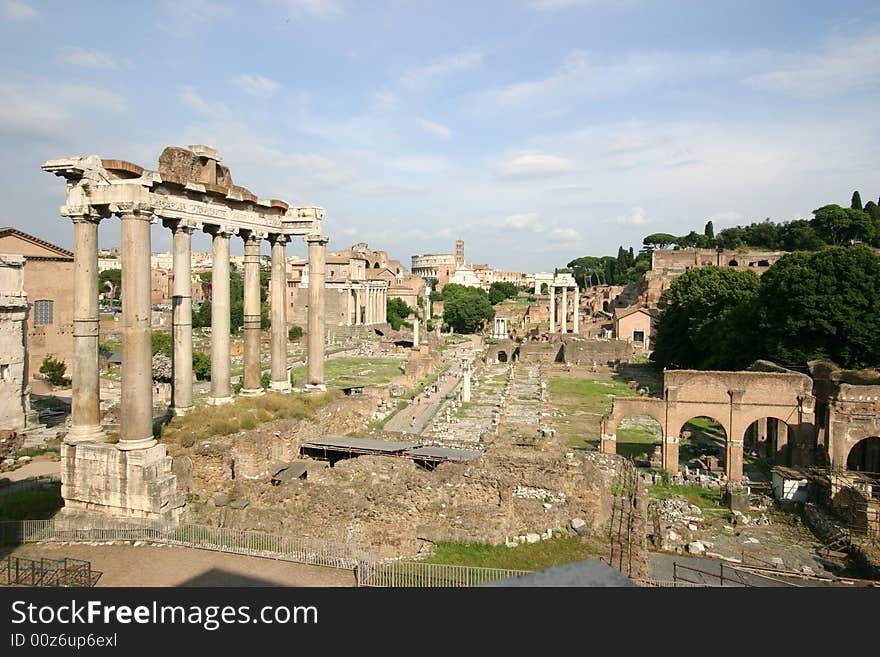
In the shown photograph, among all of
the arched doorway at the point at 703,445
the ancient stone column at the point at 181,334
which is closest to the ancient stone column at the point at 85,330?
the ancient stone column at the point at 181,334

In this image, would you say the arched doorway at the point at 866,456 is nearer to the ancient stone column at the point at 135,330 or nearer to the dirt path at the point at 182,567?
the dirt path at the point at 182,567

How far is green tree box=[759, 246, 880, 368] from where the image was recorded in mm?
31062

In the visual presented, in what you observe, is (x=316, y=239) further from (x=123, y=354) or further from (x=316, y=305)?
(x=123, y=354)

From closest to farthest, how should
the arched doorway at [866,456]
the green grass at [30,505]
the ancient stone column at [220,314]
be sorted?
the green grass at [30,505] → the ancient stone column at [220,314] → the arched doorway at [866,456]

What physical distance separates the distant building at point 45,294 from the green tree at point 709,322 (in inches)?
1750

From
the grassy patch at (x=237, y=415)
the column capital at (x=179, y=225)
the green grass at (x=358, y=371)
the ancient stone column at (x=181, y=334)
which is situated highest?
the column capital at (x=179, y=225)

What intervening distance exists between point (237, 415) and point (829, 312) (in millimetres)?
30945

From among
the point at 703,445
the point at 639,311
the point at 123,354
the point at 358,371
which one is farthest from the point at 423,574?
the point at 639,311

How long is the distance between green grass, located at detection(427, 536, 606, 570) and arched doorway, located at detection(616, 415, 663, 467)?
14.3m

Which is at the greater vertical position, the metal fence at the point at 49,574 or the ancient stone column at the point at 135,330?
the ancient stone column at the point at 135,330

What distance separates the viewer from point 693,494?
2145cm

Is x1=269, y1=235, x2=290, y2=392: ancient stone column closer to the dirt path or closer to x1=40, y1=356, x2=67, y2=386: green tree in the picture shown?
the dirt path

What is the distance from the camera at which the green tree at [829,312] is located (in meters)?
31.1
